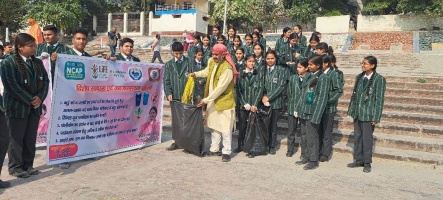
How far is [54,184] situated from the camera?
12.7 ft

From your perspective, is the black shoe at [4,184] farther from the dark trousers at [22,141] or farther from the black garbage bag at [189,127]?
the black garbage bag at [189,127]

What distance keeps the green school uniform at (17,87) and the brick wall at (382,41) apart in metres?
21.6

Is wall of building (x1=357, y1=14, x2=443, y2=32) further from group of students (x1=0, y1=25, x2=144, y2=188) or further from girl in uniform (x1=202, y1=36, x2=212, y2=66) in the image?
group of students (x1=0, y1=25, x2=144, y2=188)

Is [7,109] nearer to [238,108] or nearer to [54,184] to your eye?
[54,184]

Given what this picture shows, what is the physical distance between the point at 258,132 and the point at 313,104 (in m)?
0.96

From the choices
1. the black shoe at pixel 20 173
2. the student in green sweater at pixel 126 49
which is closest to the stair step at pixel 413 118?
the student in green sweater at pixel 126 49

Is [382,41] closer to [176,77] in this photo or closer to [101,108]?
[176,77]

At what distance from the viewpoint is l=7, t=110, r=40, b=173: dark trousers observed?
13.3 feet

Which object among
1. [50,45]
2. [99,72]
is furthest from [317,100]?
[50,45]

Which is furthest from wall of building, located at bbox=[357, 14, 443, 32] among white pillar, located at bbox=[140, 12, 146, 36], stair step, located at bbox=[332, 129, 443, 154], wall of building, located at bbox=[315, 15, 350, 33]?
stair step, located at bbox=[332, 129, 443, 154]

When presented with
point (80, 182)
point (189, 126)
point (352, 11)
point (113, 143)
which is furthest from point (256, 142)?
point (352, 11)

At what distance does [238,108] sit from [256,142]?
2.20ft

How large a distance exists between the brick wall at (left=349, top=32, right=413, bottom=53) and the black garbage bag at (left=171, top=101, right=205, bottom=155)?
1992 cm

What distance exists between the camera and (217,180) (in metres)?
4.19
